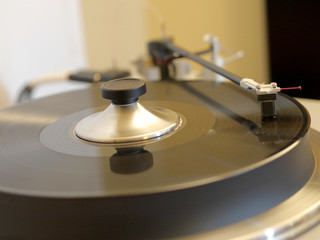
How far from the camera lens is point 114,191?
37 cm

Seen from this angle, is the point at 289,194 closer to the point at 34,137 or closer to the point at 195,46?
the point at 34,137

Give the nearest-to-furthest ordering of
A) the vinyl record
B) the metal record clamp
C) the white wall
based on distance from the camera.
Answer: the vinyl record < the metal record clamp < the white wall

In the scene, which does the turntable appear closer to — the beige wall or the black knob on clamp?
the black knob on clamp

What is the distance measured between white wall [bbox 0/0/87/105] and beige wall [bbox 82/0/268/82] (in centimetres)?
44

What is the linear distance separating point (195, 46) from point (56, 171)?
138 centimetres

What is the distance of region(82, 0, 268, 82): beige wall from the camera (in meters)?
1.60

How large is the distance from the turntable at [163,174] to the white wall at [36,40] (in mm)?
502

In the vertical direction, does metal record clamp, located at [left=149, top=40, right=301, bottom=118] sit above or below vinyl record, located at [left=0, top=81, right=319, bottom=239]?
above

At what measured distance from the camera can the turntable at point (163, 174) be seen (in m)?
0.37

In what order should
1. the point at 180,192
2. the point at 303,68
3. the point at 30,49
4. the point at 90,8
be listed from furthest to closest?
the point at 90,8, the point at 303,68, the point at 30,49, the point at 180,192

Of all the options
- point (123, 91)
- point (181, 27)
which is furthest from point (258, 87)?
point (181, 27)

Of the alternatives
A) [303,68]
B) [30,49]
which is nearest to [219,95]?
[30,49]

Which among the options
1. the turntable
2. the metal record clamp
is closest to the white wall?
the metal record clamp

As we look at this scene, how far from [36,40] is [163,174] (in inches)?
31.8
